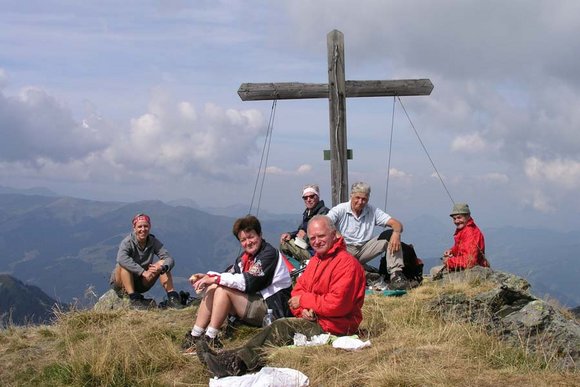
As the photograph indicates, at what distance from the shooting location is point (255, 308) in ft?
24.5

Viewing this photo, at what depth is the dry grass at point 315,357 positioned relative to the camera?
5441 mm

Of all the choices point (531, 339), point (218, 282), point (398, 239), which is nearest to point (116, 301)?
point (218, 282)

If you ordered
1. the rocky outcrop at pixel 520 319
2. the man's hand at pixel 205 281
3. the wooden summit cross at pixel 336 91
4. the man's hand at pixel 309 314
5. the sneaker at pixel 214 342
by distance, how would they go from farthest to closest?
1. the wooden summit cross at pixel 336 91
2. the sneaker at pixel 214 342
3. the man's hand at pixel 205 281
4. the man's hand at pixel 309 314
5. the rocky outcrop at pixel 520 319

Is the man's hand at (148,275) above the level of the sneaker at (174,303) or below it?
above

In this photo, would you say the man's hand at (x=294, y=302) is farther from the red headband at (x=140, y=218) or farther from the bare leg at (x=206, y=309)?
the red headband at (x=140, y=218)

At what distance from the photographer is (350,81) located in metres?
12.8

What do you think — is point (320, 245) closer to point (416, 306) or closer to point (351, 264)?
point (351, 264)

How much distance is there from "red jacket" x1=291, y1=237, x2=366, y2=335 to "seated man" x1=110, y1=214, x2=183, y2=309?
13.0 feet

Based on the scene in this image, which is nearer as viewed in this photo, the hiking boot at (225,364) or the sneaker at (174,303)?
the hiking boot at (225,364)

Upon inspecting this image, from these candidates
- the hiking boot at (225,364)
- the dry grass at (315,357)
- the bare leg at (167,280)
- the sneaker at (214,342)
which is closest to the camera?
the dry grass at (315,357)

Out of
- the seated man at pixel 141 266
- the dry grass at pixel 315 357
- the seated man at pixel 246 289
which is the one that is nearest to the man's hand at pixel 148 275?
the seated man at pixel 141 266

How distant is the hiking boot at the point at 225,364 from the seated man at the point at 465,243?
19.1 feet

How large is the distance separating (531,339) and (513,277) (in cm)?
395

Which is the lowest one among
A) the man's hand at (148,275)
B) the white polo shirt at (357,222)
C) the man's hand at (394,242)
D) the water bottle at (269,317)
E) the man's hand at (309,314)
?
the water bottle at (269,317)
